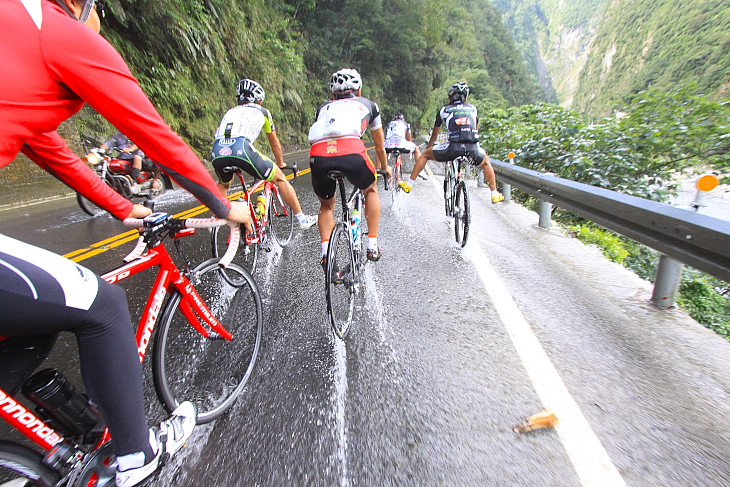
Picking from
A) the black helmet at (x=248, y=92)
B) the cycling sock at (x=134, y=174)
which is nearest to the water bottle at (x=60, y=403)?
the black helmet at (x=248, y=92)

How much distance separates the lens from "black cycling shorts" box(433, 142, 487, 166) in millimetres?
4898

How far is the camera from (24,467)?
1137 millimetres

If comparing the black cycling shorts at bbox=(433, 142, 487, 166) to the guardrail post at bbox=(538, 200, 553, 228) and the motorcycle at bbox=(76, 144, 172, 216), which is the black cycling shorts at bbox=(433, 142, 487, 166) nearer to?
the guardrail post at bbox=(538, 200, 553, 228)

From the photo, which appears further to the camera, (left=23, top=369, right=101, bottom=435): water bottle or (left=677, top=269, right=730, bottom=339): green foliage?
(left=677, top=269, right=730, bottom=339): green foliage

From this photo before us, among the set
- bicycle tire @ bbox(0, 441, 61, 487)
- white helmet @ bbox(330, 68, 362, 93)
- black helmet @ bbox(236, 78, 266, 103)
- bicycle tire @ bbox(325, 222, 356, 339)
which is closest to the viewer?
bicycle tire @ bbox(0, 441, 61, 487)

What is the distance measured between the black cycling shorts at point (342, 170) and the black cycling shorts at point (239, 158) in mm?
1114

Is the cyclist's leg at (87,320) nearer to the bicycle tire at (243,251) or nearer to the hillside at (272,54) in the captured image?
the bicycle tire at (243,251)

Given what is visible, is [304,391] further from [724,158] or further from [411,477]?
[724,158]

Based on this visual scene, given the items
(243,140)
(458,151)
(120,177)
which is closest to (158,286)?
(243,140)

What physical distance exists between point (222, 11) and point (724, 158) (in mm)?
15931

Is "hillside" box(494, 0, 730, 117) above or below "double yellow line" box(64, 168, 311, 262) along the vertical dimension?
above

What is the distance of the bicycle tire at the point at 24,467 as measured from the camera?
1087 mm

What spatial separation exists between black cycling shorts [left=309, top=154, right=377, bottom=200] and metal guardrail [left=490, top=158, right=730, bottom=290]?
7.50 ft

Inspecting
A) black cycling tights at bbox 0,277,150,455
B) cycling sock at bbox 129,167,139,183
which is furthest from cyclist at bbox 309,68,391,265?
cycling sock at bbox 129,167,139,183
